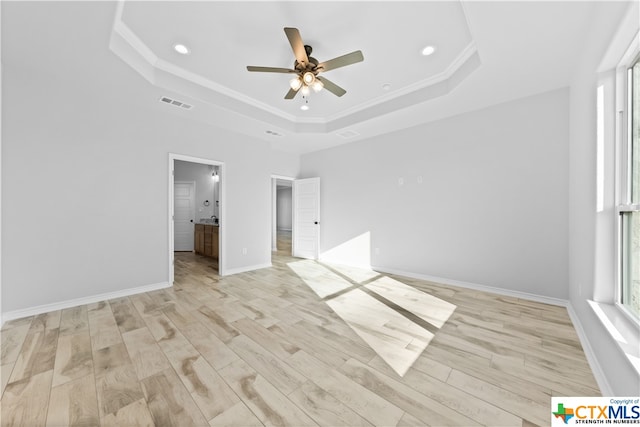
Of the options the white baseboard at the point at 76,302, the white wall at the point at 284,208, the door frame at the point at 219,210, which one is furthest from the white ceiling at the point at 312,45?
the white wall at the point at 284,208

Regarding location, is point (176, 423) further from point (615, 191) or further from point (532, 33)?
point (532, 33)

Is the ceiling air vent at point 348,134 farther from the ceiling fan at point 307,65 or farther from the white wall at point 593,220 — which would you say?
the white wall at point 593,220

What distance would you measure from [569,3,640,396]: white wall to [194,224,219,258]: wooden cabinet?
19.8 feet

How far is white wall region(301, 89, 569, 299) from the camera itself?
312 cm

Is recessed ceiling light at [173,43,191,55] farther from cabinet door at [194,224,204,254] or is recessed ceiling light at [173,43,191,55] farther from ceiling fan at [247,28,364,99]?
cabinet door at [194,224,204,254]

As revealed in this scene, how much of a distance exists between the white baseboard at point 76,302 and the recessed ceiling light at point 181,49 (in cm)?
329

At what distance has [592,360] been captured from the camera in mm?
1854

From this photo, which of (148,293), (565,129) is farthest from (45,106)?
(565,129)

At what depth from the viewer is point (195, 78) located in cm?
316

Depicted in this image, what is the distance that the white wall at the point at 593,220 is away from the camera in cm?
153

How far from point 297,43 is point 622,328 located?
130 inches

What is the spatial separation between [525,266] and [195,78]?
5.30 meters

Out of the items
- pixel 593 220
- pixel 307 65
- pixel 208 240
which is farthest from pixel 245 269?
pixel 593 220

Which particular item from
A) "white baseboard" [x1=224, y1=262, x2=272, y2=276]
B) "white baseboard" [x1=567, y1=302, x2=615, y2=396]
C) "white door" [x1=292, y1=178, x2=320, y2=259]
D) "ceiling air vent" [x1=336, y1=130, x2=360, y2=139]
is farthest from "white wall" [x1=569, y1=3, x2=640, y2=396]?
"white baseboard" [x1=224, y1=262, x2=272, y2=276]
